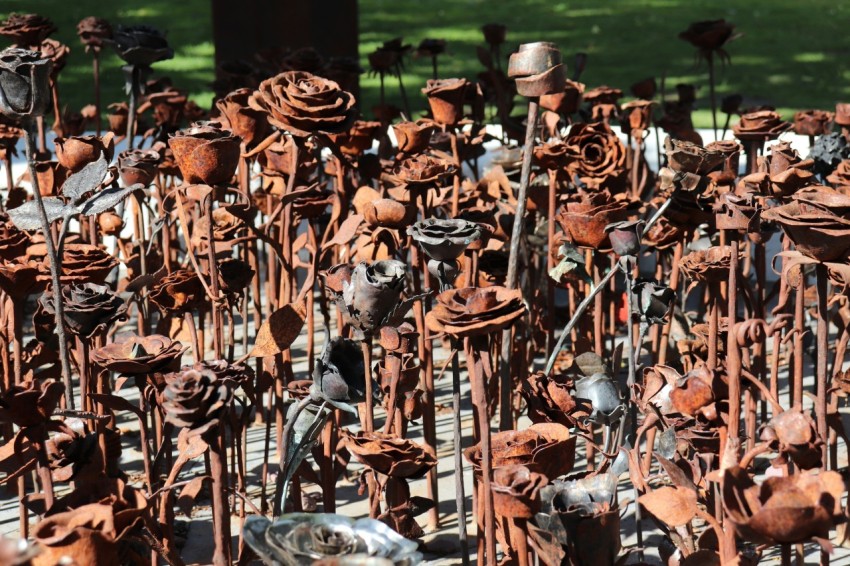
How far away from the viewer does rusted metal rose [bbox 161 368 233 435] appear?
4.42ft

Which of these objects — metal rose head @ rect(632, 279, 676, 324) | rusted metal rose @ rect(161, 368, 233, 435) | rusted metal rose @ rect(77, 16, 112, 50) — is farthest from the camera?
rusted metal rose @ rect(77, 16, 112, 50)

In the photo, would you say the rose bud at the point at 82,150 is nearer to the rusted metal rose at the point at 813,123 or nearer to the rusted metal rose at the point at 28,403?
the rusted metal rose at the point at 28,403

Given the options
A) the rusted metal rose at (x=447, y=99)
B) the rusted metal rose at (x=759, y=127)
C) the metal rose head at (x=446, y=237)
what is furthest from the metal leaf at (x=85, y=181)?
the rusted metal rose at (x=759, y=127)

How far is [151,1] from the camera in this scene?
1134 cm

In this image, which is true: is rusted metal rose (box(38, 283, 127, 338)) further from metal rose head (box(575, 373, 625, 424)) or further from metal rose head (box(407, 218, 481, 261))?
metal rose head (box(575, 373, 625, 424))

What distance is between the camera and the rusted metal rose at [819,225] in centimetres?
148

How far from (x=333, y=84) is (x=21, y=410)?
0.76 meters

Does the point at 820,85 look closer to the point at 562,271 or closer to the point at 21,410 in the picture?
the point at 562,271

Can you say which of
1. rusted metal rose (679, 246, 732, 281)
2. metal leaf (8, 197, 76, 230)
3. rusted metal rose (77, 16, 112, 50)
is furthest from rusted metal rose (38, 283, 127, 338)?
rusted metal rose (77, 16, 112, 50)

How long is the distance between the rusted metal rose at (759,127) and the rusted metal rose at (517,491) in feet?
4.50

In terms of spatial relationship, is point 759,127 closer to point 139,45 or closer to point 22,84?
point 139,45

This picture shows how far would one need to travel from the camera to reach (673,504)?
4.79 feet

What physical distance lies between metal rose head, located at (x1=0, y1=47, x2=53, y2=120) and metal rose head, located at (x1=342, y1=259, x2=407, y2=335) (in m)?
0.50

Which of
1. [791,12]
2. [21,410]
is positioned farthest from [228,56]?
[791,12]
